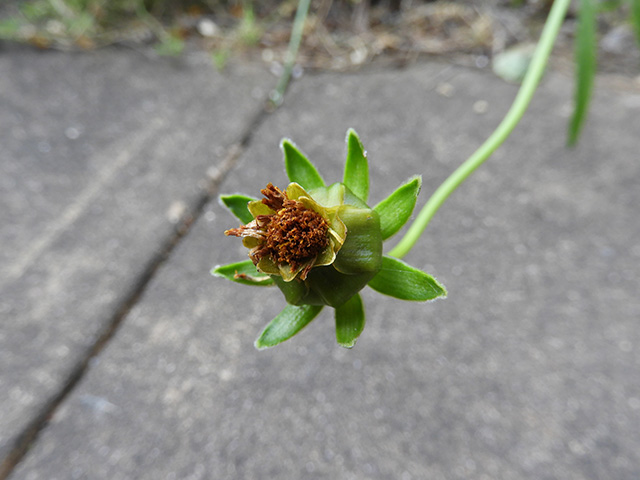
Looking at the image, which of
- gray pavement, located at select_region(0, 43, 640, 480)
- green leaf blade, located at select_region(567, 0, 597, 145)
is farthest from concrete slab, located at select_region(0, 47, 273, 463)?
green leaf blade, located at select_region(567, 0, 597, 145)

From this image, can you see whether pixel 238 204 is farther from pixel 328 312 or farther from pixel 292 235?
pixel 328 312

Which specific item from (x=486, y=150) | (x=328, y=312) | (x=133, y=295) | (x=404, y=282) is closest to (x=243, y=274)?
(x=404, y=282)

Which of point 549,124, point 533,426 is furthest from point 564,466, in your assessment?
point 549,124

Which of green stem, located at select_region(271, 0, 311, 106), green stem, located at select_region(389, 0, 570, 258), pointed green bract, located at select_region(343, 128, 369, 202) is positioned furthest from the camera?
green stem, located at select_region(271, 0, 311, 106)

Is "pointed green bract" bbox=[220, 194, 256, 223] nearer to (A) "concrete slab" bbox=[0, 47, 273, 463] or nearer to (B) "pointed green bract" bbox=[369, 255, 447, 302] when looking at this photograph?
(B) "pointed green bract" bbox=[369, 255, 447, 302]

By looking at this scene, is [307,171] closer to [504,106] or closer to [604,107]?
[504,106]

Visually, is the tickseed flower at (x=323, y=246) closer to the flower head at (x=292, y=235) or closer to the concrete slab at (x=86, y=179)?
the flower head at (x=292, y=235)

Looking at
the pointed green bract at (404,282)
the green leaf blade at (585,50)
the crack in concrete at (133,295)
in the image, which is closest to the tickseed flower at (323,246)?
the pointed green bract at (404,282)
